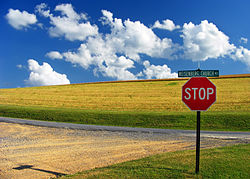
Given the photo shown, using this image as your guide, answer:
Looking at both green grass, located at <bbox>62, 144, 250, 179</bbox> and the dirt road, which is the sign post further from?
the dirt road

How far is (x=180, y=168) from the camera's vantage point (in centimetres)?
729

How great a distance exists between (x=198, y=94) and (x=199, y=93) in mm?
43

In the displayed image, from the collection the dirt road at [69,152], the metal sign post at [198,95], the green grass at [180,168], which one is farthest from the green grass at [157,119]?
the metal sign post at [198,95]

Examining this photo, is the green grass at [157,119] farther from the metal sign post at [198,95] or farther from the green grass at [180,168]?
the metal sign post at [198,95]

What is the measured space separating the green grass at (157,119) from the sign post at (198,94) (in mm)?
13931

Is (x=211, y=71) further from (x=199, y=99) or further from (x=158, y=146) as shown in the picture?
(x=158, y=146)

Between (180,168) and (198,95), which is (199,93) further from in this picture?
(180,168)

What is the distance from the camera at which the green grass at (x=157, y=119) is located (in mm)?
20281

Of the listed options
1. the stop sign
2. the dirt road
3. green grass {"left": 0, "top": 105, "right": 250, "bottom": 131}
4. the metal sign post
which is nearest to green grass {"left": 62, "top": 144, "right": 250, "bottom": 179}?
the metal sign post

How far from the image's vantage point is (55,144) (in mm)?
12898

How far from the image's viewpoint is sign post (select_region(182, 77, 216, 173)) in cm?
671

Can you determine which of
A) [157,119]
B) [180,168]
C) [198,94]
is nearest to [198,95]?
[198,94]

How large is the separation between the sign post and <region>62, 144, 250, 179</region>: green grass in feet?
1.89

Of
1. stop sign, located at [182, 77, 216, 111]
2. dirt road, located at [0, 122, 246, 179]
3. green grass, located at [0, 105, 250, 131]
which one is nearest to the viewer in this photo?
stop sign, located at [182, 77, 216, 111]
